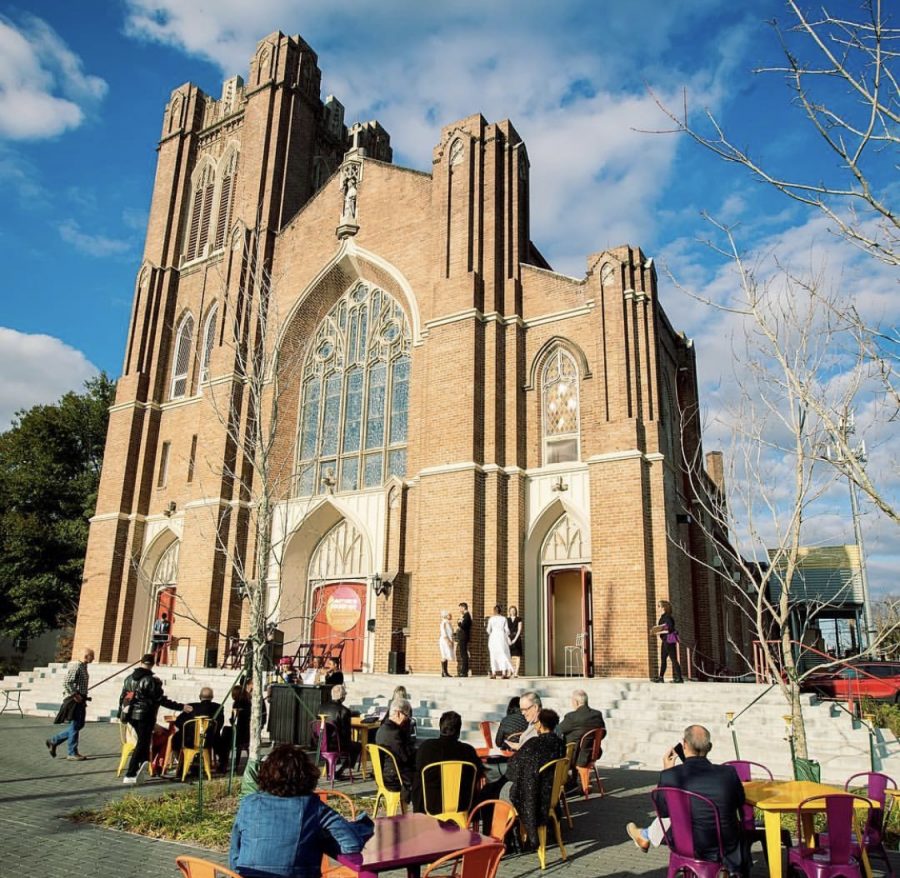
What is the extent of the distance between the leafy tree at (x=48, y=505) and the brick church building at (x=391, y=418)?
6854 millimetres

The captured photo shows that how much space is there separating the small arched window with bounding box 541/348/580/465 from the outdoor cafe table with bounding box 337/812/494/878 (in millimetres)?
13212

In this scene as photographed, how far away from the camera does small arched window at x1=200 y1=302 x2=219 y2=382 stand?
23.4m

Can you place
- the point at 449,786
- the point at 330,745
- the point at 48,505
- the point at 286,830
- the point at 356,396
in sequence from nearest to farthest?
the point at 286,830 → the point at 449,786 → the point at 330,745 → the point at 356,396 → the point at 48,505

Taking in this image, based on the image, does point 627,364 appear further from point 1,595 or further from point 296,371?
point 1,595

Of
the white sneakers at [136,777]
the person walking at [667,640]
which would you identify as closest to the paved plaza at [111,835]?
the white sneakers at [136,777]

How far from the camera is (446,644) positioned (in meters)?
15.2

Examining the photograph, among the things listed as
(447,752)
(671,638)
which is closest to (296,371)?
(671,638)

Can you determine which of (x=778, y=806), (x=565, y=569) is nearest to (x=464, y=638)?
(x=565, y=569)

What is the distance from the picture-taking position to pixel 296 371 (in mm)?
22547

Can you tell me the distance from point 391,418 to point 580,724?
1274cm

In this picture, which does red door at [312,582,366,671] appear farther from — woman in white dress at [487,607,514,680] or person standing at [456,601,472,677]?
woman in white dress at [487,607,514,680]

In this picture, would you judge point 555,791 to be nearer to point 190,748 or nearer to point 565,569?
point 190,748

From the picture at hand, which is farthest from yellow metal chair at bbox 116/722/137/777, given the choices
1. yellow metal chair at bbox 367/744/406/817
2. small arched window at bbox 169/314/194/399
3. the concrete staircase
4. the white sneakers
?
small arched window at bbox 169/314/194/399

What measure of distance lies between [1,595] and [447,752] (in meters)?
27.3
